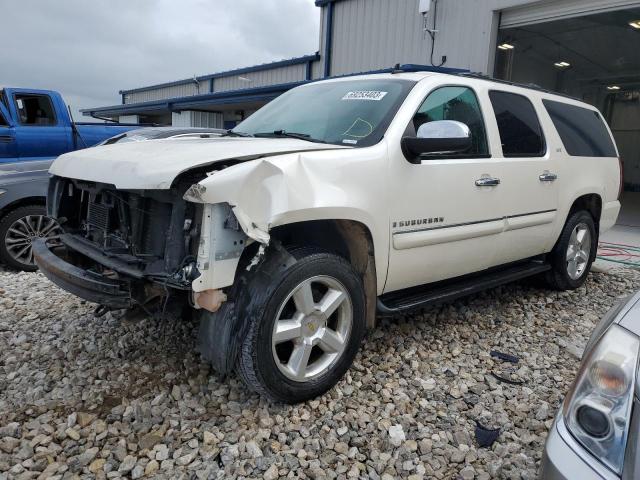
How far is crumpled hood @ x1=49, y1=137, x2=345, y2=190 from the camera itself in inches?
89.0

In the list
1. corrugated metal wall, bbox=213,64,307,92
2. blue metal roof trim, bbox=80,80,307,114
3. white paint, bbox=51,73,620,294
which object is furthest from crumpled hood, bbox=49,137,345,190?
corrugated metal wall, bbox=213,64,307,92

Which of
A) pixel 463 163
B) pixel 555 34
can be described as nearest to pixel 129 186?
pixel 463 163

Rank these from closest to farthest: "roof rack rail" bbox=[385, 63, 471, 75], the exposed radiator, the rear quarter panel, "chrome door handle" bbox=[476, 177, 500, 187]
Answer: the exposed radiator → "chrome door handle" bbox=[476, 177, 500, 187] → "roof rack rail" bbox=[385, 63, 471, 75] → the rear quarter panel

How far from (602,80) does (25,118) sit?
18644mm

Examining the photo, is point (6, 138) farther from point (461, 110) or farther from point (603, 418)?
point (603, 418)

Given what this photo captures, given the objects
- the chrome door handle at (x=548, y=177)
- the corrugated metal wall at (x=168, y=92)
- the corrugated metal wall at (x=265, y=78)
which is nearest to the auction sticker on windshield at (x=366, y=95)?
the chrome door handle at (x=548, y=177)

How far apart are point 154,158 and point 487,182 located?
227cm

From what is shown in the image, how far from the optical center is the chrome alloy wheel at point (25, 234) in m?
5.09

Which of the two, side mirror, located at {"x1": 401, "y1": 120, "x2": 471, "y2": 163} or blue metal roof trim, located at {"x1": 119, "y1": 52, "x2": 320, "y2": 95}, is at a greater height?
blue metal roof trim, located at {"x1": 119, "y1": 52, "x2": 320, "y2": 95}

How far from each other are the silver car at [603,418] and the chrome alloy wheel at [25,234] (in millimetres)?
5061

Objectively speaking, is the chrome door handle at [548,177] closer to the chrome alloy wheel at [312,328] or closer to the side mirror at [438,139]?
the side mirror at [438,139]

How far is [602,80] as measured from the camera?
18.0 m

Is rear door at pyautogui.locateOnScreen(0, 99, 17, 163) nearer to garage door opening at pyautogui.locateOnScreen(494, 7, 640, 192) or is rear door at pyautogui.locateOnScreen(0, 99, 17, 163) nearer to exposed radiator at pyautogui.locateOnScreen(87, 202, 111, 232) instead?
exposed radiator at pyautogui.locateOnScreen(87, 202, 111, 232)

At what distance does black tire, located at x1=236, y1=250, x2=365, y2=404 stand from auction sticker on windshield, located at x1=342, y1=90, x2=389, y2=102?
1.19 meters
